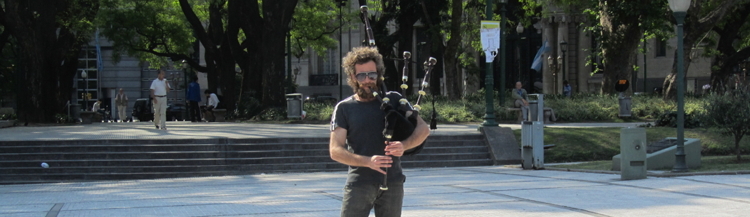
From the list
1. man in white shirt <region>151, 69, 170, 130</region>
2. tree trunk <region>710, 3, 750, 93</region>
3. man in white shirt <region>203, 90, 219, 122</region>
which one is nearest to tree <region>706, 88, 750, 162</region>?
man in white shirt <region>151, 69, 170, 130</region>

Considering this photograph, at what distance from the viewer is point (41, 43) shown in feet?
90.6

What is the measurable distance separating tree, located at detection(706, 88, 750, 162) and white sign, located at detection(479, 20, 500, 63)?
599 centimetres

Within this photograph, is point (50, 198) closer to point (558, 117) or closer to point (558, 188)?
point (558, 188)

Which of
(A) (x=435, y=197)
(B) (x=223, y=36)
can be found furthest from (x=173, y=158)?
(B) (x=223, y=36)

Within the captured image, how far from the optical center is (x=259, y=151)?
57.1 feet

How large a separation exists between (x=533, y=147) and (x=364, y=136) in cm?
1085

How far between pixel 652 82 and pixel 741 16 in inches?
550

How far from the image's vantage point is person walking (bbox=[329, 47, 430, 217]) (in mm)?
5133

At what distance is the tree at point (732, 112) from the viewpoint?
15.0 meters

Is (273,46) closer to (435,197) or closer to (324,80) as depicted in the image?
(435,197)

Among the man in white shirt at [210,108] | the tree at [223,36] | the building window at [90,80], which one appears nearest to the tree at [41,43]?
the tree at [223,36]

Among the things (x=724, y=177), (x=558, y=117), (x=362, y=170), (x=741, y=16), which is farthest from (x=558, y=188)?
(x=741, y=16)

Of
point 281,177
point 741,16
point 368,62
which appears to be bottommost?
point 281,177

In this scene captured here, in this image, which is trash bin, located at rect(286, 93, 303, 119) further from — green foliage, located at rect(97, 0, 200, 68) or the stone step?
green foliage, located at rect(97, 0, 200, 68)
